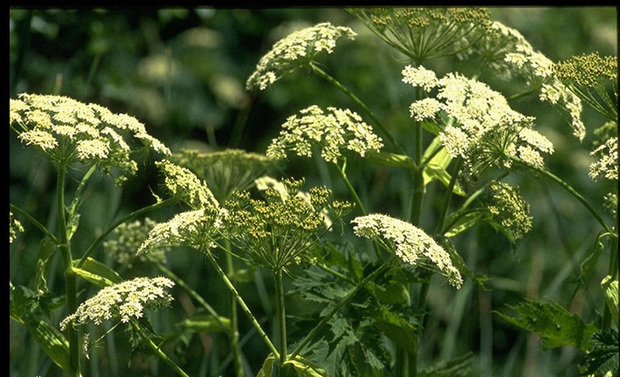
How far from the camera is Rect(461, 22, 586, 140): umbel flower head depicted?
309 cm

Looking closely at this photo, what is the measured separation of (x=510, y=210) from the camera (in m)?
2.83

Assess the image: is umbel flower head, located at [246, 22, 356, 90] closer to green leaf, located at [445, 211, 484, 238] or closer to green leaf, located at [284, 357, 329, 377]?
green leaf, located at [445, 211, 484, 238]

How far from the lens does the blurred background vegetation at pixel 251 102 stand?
5.65 metres

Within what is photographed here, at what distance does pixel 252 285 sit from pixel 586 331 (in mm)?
3679

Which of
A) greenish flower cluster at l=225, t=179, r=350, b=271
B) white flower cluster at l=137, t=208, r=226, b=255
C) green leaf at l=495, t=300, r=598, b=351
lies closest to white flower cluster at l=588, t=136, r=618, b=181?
green leaf at l=495, t=300, r=598, b=351

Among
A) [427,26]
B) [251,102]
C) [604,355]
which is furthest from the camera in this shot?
[251,102]

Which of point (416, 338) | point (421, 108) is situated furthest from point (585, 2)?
point (416, 338)

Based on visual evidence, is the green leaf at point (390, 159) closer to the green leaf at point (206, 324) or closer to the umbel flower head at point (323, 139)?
the umbel flower head at point (323, 139)

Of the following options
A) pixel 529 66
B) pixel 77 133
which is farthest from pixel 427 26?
pixel 77 133

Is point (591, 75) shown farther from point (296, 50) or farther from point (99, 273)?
point (99, 273)

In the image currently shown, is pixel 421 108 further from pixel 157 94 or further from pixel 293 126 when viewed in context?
pixel 157 94

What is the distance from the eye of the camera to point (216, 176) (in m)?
3.47

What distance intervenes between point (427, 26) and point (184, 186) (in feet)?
3.01

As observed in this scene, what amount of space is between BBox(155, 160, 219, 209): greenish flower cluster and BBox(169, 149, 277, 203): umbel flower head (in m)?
0.57
